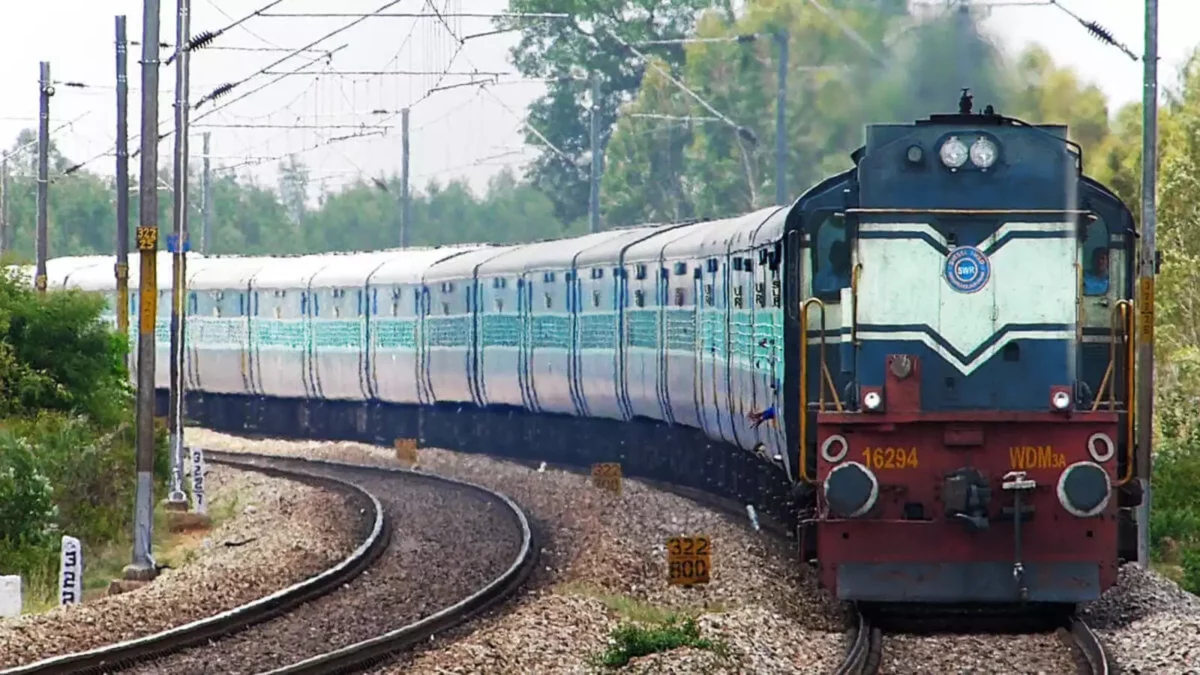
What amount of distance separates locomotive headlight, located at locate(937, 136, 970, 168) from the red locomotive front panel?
4.87ft

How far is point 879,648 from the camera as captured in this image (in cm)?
1295

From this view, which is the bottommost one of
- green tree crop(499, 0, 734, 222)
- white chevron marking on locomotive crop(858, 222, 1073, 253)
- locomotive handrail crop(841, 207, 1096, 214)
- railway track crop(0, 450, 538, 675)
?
railway track crop(0, 450, 538, 675)

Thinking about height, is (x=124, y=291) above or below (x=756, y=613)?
above

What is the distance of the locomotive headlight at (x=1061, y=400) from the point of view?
43.7 feet

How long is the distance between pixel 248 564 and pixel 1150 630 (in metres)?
7.82

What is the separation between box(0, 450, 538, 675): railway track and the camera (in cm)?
1295

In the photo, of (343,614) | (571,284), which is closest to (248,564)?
(343,614)

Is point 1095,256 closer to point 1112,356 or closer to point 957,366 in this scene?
point 1112,356

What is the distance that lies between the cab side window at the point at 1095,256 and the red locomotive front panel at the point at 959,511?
93cm

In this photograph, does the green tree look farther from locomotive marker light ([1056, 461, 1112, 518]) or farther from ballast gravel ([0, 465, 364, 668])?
locomotive marker light ([1056, 461, 1112, 518])

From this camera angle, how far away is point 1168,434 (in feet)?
94.3

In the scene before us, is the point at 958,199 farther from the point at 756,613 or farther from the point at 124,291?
the point at 124,291

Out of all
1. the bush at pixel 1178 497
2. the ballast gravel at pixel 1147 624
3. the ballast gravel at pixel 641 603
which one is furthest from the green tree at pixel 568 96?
the ballast gravel at pixel 1147 624

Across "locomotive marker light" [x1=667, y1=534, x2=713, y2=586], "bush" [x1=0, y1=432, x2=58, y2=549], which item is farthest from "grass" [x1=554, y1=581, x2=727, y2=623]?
"bush" [x1=0, y1=432, x2=58, y2=549]
